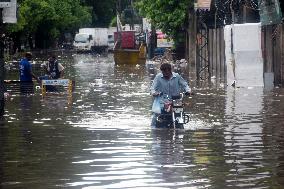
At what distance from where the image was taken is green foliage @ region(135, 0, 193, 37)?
184 feet

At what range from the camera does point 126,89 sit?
3350cm

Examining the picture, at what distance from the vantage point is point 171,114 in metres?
18.2

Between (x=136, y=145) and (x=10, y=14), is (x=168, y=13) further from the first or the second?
(x=136, y=145)

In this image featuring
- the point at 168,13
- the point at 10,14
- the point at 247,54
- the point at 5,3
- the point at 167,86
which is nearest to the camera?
the point at 167,86

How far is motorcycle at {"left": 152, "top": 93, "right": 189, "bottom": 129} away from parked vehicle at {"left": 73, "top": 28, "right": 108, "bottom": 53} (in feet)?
271

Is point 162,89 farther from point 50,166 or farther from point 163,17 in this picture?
point 163,17

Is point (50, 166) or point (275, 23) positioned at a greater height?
point (275, 23)

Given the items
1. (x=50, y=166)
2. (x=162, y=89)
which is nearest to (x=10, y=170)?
(x=50, y=166)

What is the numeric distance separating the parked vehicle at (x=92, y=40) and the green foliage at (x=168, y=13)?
136 ft

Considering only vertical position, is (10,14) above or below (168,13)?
below

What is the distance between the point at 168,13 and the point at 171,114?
39202 millimetres

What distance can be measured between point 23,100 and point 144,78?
1484 centimetres

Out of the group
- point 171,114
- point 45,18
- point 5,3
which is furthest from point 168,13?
point 45,18

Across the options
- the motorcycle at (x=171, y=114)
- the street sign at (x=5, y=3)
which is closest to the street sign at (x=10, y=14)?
the street sign at (x=5, y=3)
